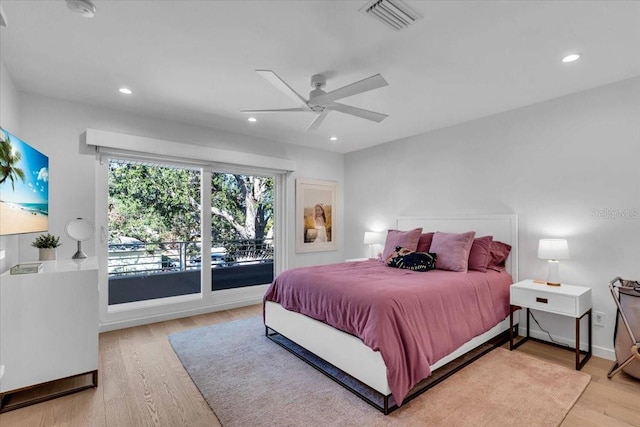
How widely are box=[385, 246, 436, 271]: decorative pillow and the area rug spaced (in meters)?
0.96

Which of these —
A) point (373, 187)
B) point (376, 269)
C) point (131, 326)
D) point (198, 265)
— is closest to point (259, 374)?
point (376, 269)

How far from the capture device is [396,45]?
217 centimetres

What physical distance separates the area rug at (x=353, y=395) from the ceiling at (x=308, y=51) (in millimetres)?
2490

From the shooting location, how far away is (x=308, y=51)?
225 centimetres

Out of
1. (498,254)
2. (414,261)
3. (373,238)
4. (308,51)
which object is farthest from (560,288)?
(308,51)

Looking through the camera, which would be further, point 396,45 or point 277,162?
point 277,162

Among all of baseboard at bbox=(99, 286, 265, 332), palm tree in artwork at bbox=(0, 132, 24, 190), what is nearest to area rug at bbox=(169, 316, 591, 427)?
baseboard at bbox=(99, 286, 265, 332)

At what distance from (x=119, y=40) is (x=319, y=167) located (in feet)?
11.5

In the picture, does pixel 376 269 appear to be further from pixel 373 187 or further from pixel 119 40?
pixel 119 40

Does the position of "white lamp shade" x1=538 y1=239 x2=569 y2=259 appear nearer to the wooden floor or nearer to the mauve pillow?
the wooden floor

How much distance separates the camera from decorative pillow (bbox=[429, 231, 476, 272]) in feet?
10.4

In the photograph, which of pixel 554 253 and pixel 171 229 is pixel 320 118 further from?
pixel 171 229

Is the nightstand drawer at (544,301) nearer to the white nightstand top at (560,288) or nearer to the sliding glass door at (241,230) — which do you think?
the white nightstand top at (560,288)

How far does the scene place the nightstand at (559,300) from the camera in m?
2.57
